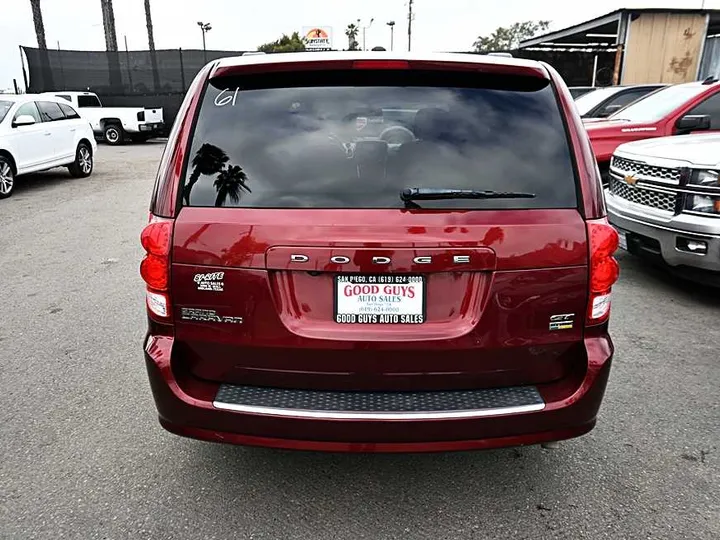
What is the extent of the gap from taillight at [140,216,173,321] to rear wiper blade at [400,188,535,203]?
0.91 meters

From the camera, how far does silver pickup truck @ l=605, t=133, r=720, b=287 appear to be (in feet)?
15.6

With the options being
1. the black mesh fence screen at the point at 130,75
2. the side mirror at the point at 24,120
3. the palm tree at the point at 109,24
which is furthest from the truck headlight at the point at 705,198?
the palm tree at the point at 109,24

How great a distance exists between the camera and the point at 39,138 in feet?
37.1

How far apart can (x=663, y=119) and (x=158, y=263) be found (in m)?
7.47

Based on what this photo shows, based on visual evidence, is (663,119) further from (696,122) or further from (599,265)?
(599,265)

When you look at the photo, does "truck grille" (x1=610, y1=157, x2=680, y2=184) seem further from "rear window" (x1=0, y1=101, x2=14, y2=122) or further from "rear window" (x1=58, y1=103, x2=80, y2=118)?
"rear window" (x1=58, y1=103, x2=80, y2=118)

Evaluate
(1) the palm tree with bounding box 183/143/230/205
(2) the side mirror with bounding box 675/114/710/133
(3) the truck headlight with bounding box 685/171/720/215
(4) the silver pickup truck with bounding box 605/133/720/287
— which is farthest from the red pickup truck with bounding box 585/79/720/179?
(1) the palm tree with bounding box 183/143/230/205

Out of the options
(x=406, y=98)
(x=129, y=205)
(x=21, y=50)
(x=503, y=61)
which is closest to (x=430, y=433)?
(x=406, y=98)

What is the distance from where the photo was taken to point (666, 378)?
3730mm

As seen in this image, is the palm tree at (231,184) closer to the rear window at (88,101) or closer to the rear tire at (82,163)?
the rear tire at (82,163)

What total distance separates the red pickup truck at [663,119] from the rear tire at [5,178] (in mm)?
9733

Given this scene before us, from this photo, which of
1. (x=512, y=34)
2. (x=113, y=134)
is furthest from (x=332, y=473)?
(x=512, y=34)

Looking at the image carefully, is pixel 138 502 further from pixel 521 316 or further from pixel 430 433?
pixel 521 316

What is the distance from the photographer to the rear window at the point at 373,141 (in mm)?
2219
